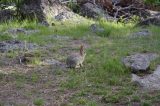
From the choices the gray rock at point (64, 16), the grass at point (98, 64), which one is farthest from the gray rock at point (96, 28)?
the gray rock at point (64, 16)

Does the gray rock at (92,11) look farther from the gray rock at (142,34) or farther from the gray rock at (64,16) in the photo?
the gray rock at (142,34)

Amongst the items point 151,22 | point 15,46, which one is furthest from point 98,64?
point 151,22

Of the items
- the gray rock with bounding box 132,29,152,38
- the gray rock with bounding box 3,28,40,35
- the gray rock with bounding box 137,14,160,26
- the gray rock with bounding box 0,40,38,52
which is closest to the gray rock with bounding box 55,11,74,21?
the gray rock with bounding box 3,28,40,35

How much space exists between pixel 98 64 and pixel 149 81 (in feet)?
4.94

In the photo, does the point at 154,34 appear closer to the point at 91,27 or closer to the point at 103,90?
the point at 91,27

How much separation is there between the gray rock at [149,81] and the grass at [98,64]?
0.36 ft

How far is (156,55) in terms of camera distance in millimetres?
9000

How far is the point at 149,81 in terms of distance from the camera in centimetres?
704

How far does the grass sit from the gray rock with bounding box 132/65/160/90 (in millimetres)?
109

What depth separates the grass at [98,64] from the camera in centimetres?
639

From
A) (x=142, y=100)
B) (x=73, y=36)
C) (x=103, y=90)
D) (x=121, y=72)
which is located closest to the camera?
(x=142, y=100)

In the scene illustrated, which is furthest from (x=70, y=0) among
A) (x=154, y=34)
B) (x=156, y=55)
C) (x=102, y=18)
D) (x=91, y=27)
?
(x=156, y=55)

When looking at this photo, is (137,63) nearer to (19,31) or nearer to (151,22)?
(19,31)

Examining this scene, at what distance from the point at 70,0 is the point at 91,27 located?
12.4 feet
